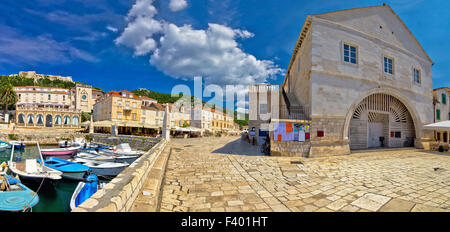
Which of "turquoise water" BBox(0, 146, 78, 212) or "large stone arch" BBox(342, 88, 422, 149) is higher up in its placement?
"large stone arch" BBox(342, 88, 422, 149)

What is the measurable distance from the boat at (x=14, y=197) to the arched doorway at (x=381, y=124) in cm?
1848

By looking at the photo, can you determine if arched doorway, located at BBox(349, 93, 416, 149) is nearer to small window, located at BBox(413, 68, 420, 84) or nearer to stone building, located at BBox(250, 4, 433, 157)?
stone building, located at BBox(250, 4, 433, 157)

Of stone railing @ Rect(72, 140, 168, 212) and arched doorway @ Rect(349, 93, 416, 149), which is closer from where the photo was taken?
stone railing @ Rect(72, 140, 168, 212)

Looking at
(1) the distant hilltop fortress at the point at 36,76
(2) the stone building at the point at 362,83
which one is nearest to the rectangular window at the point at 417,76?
(2) the stone building at the point at 362,83

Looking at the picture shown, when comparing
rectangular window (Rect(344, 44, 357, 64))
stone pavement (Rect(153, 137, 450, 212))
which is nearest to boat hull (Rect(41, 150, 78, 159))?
stone pavement (Rect(153, 137, 450, 212))

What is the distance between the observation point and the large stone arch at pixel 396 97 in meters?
11.1

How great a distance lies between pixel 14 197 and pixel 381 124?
23182 millimetres

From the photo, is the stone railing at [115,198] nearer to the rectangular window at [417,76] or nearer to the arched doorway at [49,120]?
the rectangular window at [417,76]

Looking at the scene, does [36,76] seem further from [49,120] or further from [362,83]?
[362,83]

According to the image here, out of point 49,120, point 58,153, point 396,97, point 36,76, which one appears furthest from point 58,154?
point 36,76

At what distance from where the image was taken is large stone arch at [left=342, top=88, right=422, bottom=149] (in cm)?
1109

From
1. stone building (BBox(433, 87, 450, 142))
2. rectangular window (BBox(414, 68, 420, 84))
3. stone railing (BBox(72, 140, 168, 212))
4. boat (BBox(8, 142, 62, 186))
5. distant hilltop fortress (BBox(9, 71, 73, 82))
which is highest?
distant hilltop fortress (BBox(9, 71, 73, 82))

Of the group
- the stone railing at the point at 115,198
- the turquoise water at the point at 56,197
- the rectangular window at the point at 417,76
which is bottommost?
the turquoise water at the point at 56,197
